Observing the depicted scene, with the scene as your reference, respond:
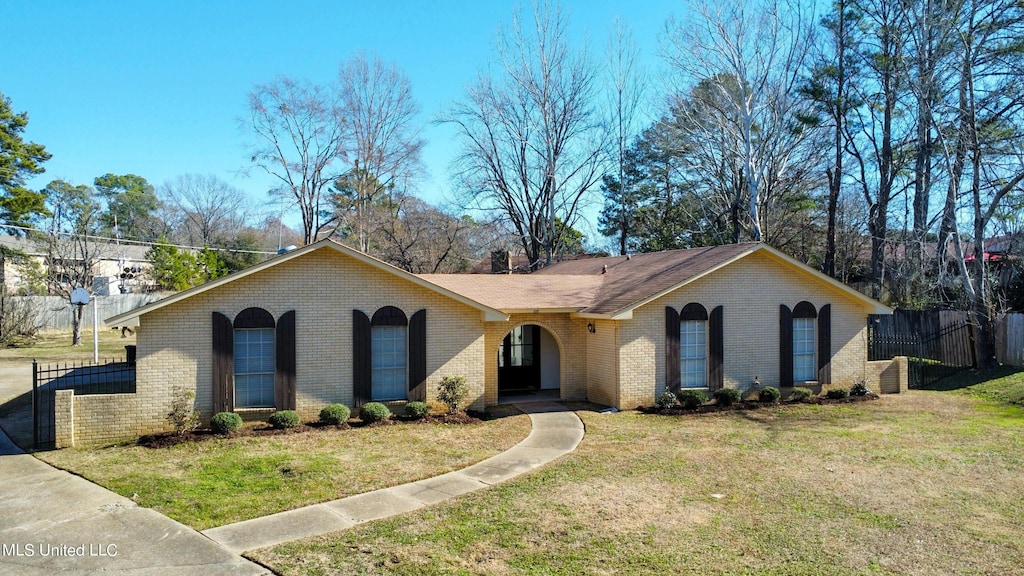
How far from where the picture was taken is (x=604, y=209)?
135 ft

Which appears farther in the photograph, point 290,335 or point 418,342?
point 418,342

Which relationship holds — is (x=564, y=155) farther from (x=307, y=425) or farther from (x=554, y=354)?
(x=307, y=425)

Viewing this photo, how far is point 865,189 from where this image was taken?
99.2 feet

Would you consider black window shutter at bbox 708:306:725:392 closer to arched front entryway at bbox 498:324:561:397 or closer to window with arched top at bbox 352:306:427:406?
arched front entryway at bbox 498:324:561:397

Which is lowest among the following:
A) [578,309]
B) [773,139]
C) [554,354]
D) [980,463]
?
[980,463]

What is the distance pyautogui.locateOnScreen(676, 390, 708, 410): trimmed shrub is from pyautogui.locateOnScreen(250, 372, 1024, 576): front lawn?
256cm

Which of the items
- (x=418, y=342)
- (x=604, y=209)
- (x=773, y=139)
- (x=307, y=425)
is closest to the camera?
(x=307, y=425)

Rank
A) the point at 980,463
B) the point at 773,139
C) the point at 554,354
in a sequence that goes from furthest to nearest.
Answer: the point at 773,139, the point at 554,354, the point at 980,463

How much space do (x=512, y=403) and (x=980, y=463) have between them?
9.86 meters

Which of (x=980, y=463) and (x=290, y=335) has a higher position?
(x=290, y=335)

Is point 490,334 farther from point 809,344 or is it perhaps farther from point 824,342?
point 824,342

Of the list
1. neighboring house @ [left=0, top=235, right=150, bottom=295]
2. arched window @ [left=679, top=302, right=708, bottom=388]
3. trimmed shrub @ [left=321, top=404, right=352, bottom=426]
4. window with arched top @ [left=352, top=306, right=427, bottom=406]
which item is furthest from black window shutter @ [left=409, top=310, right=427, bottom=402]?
neighboring house @ [left=0, top=235, right=150, bottom=295]

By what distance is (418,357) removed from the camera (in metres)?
14.6

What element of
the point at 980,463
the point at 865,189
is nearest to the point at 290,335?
the point at 980,463
